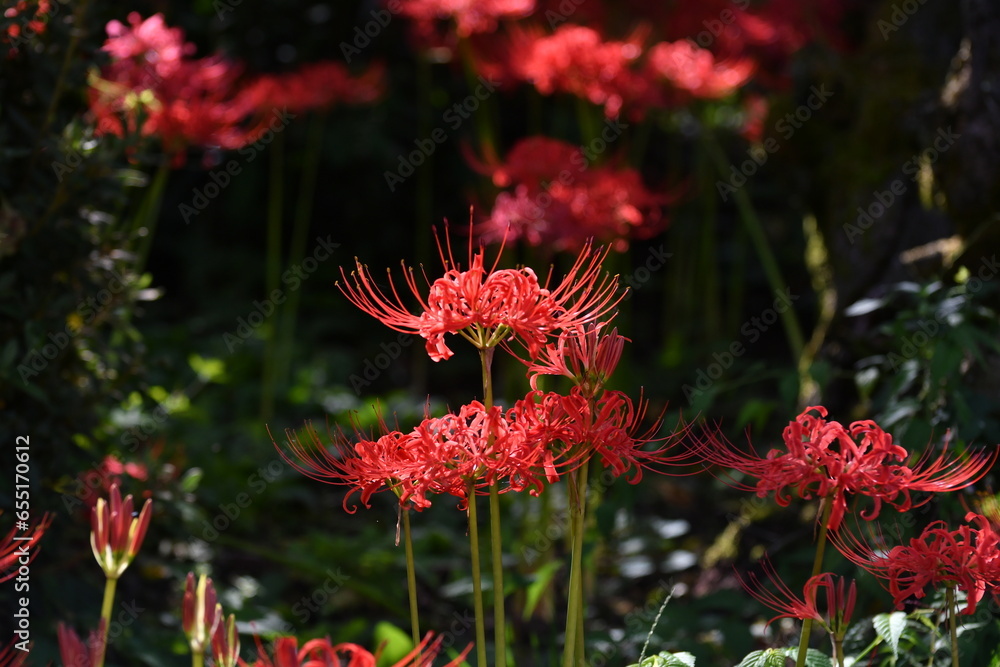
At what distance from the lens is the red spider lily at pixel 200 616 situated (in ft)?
3.34

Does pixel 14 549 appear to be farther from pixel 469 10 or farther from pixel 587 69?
pixel 469 10

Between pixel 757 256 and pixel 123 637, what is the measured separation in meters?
4.69

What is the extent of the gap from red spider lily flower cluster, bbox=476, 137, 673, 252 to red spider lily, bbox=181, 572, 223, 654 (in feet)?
5.52

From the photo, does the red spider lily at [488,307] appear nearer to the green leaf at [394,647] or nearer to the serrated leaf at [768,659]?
the serrated leaf at [768,659]

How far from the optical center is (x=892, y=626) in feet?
4.58

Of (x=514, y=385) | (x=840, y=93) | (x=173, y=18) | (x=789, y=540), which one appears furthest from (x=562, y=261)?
(x=173, y=18)

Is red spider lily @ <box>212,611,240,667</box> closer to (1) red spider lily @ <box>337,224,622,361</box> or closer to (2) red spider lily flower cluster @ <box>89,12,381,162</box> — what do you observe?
(1) red spider lily @ <box>337,224,622,361</box>

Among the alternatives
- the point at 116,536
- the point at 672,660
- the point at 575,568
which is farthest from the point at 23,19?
the point at 672,660

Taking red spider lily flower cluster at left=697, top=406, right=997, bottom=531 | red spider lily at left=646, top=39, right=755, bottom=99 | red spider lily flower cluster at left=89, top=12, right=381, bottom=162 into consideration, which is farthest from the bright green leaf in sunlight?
red spider lily flower cluster at left=697, top=406, right=997, bottom=531

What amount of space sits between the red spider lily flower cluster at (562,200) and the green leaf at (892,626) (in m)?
1.35

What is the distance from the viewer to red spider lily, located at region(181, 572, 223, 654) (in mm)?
1020

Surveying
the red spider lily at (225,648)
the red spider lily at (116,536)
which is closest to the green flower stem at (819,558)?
the red spider lily at (225,648)

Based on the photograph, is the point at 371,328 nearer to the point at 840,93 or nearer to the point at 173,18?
the point at 173,18

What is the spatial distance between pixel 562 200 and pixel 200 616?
6.15 feet
